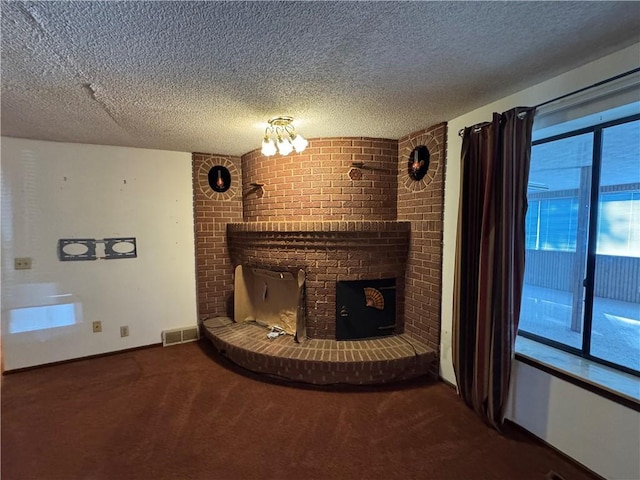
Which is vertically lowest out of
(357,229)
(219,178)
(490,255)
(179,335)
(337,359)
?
(179,335)

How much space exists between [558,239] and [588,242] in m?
0.25

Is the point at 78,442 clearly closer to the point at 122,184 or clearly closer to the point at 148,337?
the point at 148,337

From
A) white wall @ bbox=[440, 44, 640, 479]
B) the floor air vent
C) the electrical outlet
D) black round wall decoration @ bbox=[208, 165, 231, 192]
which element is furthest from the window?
the electrical outlet

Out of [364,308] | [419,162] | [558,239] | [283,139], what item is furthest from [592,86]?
[364,308]

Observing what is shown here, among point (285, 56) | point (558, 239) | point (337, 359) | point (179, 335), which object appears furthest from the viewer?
point (179, 335)

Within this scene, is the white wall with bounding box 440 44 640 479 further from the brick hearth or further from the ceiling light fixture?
the ceiling light fixture

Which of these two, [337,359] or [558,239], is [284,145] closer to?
[337,359]

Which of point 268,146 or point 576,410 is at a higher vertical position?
point 268,146

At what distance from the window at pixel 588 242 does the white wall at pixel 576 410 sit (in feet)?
1.11

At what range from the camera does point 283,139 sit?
6.96 feet

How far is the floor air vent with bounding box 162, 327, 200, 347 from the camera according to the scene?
3.23 m

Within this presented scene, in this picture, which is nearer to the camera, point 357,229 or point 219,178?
point 357,229

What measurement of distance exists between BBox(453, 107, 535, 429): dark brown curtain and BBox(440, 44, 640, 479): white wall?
0.14m

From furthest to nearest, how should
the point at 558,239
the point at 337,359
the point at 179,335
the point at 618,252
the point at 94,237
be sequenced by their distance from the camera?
the point at 179,335 < the point at 94,237 < the point at 337,359 < the point at 558,239 < the point at 618,252
